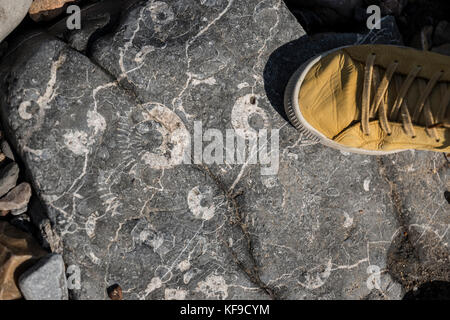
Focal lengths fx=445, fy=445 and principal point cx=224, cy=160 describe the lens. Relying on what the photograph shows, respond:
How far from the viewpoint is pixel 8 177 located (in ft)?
8.30

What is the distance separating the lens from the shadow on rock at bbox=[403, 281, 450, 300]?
2895 mm

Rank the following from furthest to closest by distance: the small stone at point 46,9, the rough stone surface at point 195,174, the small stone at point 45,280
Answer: the small stone at point 46,9 → the rough stone surface at point 195,174 → the small stone at point 45,280

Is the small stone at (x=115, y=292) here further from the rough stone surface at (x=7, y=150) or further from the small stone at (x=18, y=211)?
the rough stone surface at (x=7, y=150)

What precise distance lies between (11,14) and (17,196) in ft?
3.51

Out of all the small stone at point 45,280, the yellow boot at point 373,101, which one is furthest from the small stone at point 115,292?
the yellow boot at point 373,101

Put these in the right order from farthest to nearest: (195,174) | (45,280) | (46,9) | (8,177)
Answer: (46,9) < (195,174) < (8,177) < (45,280)

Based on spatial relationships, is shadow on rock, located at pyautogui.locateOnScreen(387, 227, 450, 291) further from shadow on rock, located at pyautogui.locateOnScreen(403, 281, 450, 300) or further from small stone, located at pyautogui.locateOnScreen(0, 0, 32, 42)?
small stone, located at pyautogui.locateOnScreen(0, 0, 32, 42)

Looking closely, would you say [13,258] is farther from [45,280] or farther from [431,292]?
[431,292]

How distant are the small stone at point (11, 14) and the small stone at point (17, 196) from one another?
911mm

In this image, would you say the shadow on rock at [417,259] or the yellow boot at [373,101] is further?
the shadow on rock at [417,259]

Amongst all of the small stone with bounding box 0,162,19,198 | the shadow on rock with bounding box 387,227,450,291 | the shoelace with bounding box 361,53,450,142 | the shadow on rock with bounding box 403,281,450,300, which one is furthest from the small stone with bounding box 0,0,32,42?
the shadow on rock with bounding box 403,281,450,300

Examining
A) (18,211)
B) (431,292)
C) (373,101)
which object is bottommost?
(431,292)

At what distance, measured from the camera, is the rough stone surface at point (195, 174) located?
252 cm

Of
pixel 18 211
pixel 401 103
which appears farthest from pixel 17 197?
pixel 401 103
